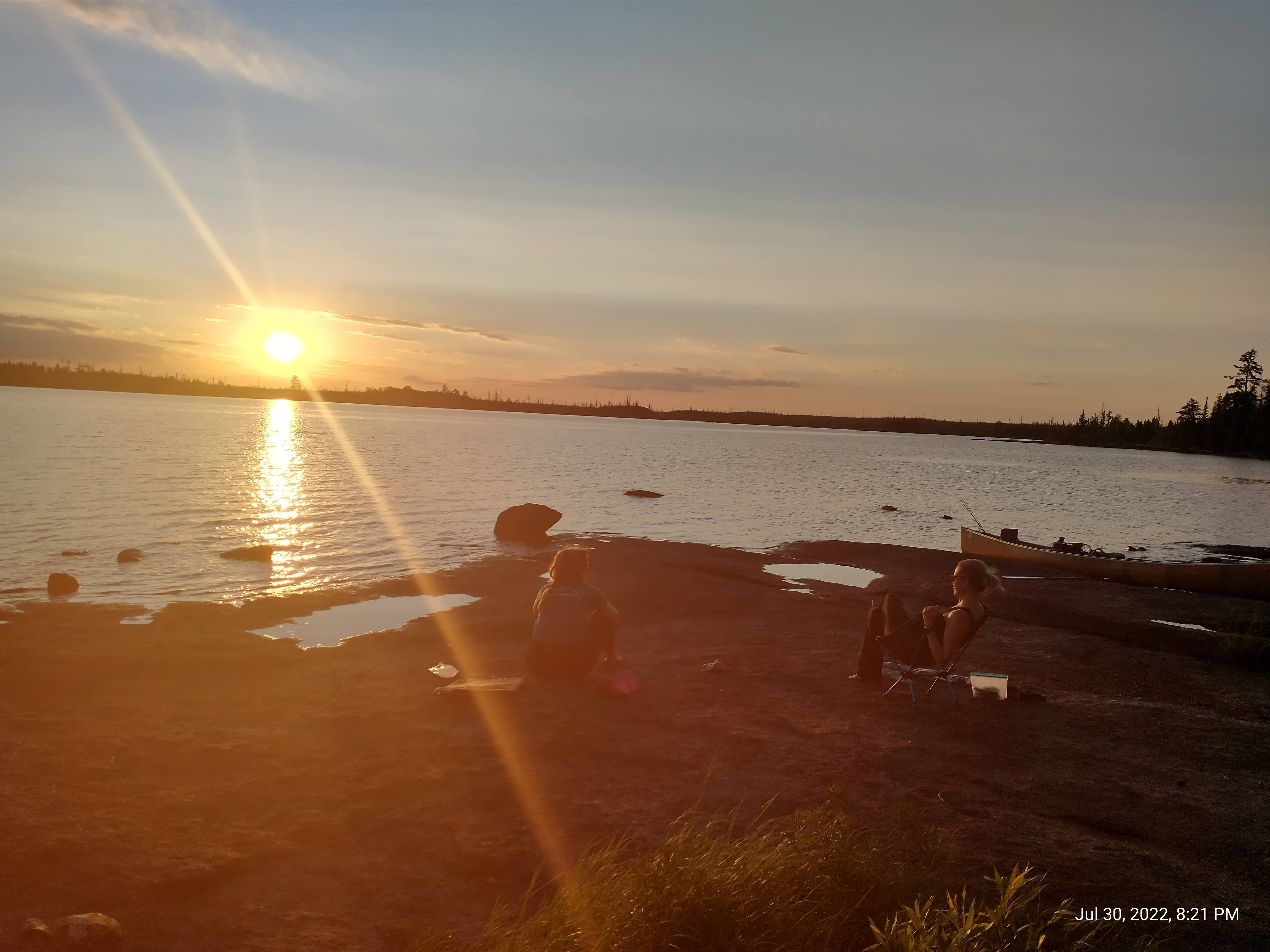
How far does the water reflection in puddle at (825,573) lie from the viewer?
20.0m

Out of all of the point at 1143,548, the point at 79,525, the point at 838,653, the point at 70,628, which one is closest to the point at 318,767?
the point at 838,653

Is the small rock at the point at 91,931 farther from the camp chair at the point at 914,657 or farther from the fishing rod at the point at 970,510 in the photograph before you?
the fishing rod at the point at 970,510

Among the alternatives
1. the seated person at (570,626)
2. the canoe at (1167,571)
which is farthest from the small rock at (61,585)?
the canoe at (1167,571)

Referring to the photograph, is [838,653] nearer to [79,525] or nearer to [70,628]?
[70,628]

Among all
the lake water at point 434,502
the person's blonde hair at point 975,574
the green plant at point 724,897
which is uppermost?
the person's blonde hair at point 975,574

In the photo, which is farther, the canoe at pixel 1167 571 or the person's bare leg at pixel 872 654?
the canoe at pixel 1167 571

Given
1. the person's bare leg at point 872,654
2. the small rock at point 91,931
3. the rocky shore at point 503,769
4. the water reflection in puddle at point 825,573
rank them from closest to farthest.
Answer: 1. the small rock at point 91,931
2. the rocky shore at point 503,769
3. the person's bare leg at point 872,654
4. the water reflection in puddle at point 825,573

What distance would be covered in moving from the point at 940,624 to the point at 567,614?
4.19 meters

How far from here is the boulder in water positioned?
1035 inches

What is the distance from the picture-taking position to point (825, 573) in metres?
21.5

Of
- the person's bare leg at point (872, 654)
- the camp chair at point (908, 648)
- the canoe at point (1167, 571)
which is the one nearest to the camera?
the camp chair at point (908, 648)

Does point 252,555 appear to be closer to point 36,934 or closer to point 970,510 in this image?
point 36,934

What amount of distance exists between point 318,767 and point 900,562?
19.0 m

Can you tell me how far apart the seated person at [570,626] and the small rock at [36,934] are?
5348mm
